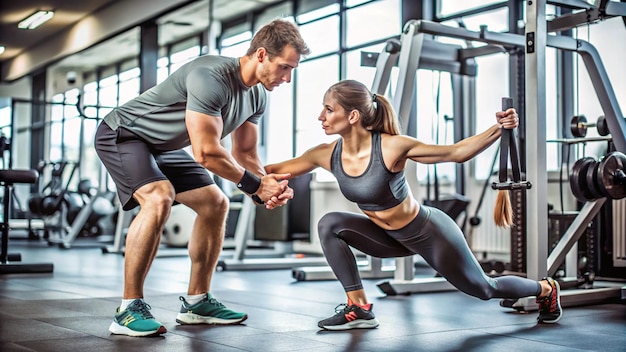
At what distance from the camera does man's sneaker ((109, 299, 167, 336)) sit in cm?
246

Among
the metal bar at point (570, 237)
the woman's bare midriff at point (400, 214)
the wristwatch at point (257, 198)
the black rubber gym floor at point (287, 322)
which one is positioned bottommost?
the black rubber gym floor at point (287, 322)

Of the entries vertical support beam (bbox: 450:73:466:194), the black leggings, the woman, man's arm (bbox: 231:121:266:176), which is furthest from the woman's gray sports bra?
vertical support beam (bbox: 450:73:466:194)

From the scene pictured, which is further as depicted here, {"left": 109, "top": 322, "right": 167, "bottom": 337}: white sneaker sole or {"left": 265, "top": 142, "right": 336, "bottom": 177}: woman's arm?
{"left": 265, "top": 142, "right": 336, "bottom": 177}: woman's arm

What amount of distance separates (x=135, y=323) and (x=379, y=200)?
3.08 feet

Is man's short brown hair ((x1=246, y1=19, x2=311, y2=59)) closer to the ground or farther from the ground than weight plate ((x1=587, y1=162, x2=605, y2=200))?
farther from the ground

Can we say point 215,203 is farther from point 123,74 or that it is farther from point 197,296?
point 123,74

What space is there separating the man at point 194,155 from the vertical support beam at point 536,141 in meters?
1.24

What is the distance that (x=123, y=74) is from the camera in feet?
45.7

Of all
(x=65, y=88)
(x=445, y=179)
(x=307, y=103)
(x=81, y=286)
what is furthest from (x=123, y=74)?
(x=81, y=286)

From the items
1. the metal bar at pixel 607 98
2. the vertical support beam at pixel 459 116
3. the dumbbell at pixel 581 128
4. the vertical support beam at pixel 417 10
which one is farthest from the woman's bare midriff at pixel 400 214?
the vertical support beam at pixel 417 10

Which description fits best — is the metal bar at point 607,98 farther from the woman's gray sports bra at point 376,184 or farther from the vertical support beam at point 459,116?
the vertical support beam at point 459,116

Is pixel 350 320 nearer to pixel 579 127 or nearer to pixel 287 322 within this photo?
pixel 287 322

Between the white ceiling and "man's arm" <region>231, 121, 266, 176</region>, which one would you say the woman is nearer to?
"man's arm" <region>231, 121, 266, 176</region>

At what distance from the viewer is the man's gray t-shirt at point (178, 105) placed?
2510 millimetres
